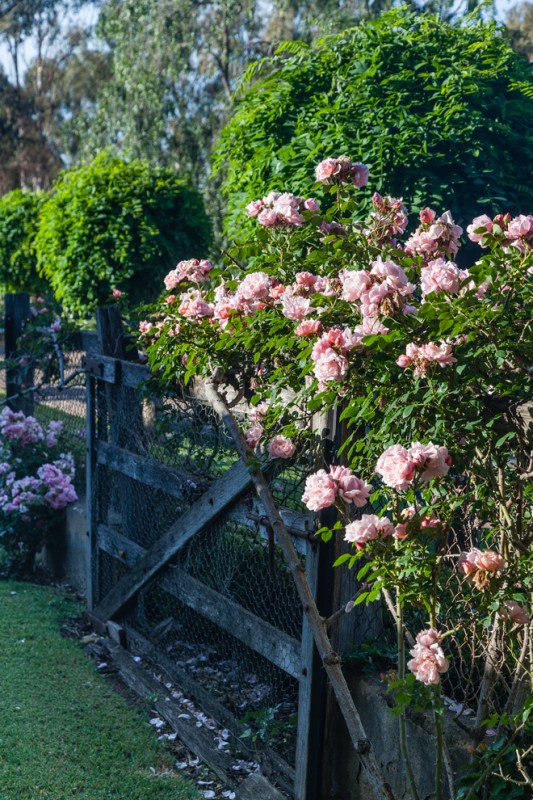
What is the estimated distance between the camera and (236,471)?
135 inches

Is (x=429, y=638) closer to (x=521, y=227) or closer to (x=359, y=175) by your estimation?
(x=521, y=227)

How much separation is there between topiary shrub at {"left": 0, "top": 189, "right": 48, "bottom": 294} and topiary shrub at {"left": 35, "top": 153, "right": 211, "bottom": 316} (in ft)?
11.2

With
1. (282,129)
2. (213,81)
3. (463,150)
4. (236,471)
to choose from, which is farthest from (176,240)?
(213,81)

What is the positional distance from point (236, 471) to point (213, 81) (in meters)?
16.6

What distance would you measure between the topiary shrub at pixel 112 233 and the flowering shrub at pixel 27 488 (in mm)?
2414

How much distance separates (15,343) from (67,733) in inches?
149

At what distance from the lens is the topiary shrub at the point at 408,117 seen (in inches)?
219

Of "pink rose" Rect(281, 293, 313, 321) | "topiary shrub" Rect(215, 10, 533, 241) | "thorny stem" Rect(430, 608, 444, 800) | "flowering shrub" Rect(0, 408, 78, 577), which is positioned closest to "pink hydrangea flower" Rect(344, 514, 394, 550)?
"thorny stem" Rect(430, 608, 444, 800)

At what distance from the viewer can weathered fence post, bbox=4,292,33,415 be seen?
21.4ft

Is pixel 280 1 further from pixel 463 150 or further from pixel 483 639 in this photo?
pixel 483 639

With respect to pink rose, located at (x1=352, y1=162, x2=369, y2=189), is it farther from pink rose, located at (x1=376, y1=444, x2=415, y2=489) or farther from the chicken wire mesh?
pink rose, located at (x1=376, y1=444, x2=415, y2=489)

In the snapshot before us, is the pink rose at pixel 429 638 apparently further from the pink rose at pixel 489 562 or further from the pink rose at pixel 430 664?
the pink rose at pixel 489 562

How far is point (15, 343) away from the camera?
6.63m

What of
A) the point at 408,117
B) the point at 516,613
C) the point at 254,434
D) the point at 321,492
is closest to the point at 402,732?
the point at 516,613
